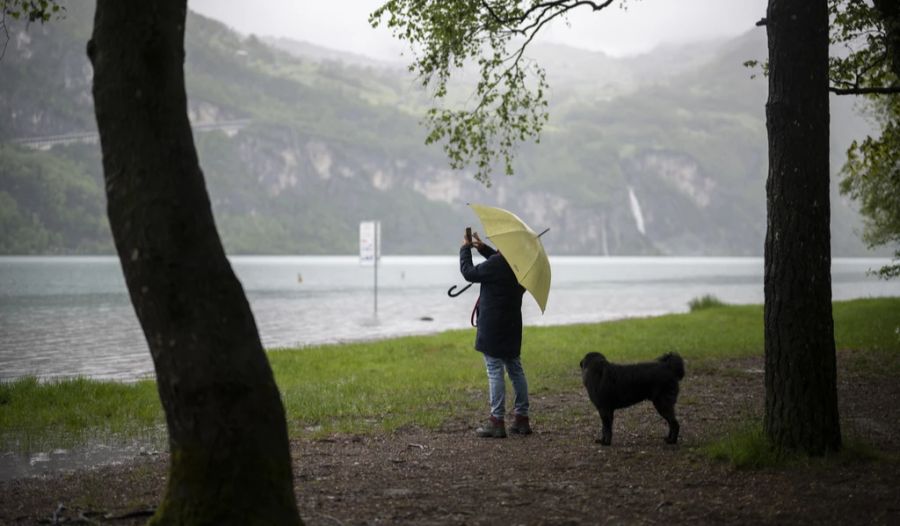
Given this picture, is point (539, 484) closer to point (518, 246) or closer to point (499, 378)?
point (499, 378)

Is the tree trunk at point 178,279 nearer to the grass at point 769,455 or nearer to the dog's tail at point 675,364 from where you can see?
the grass at point 769,455

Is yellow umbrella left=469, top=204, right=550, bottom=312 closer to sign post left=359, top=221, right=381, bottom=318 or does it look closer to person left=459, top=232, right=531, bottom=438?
person left=459, top=232, right=531, bottom=438

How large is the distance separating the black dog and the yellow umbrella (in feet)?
3.50

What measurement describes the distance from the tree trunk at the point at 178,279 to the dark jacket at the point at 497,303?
4455 mm

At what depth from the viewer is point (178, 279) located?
4598 millimetres

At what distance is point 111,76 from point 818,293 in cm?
586

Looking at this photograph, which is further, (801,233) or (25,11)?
(25,11)

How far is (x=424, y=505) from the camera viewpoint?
19.9ft

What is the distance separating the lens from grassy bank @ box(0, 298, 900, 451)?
36.2 feet

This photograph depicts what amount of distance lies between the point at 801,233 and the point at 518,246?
3.01 m

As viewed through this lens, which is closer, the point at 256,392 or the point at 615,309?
the point at 256,392

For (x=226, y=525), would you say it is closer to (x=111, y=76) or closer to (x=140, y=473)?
(x=111, y=76)

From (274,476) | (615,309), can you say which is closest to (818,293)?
(274,476)

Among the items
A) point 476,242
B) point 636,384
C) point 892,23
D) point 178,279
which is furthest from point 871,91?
point 178,279
